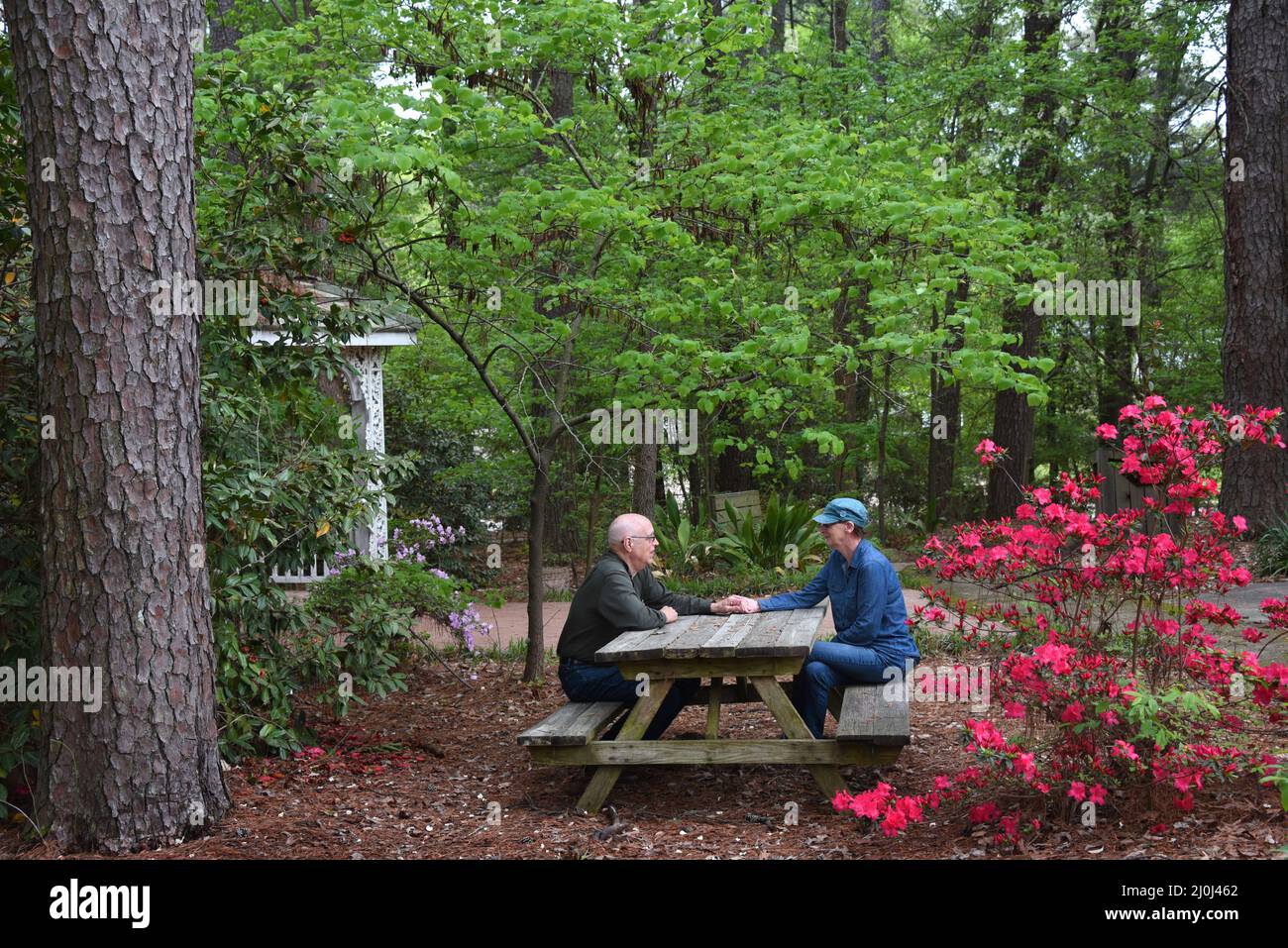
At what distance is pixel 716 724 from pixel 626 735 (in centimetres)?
48

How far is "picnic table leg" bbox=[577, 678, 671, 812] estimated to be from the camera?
16.2 feet

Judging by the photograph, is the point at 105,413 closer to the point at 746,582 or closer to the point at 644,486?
the point at 644,486

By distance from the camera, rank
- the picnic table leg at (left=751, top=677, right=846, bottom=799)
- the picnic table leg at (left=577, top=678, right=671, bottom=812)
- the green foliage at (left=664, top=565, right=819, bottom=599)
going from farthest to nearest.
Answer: the green foliage at (left=664, top=565, right=819, bottom=599) → the picnic table leg at (left=577, top=678, right=671, bottom=812) → the picnic table leg at (left=751, top=677, right=846, bottom=799)

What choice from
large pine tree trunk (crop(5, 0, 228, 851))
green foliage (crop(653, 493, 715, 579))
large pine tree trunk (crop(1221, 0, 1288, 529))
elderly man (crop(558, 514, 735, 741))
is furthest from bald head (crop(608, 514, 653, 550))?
large pine tree trunk (crop(1221, 0, 1288, 529))

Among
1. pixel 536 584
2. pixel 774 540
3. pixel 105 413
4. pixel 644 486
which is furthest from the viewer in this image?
pixel 774 540

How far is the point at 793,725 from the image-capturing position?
482cm

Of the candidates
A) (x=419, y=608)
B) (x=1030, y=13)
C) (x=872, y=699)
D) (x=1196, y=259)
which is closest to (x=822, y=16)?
(x=1030, y=13)

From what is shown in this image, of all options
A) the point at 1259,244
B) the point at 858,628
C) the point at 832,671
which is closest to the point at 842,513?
the point at 858,628

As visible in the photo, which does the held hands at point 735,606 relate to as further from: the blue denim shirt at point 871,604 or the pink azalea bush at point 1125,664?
the pink azalea bush at point 1125,664

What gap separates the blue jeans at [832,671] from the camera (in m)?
5.34

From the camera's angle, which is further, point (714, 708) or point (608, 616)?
point (608, 616)

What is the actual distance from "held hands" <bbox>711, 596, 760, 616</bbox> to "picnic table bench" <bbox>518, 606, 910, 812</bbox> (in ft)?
2.74

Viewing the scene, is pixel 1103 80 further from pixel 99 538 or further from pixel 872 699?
pixel 99 538

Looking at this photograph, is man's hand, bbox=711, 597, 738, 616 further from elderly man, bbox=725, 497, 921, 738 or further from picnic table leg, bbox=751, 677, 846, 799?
picnic table leg, bbox=751, 677, 846, 799
